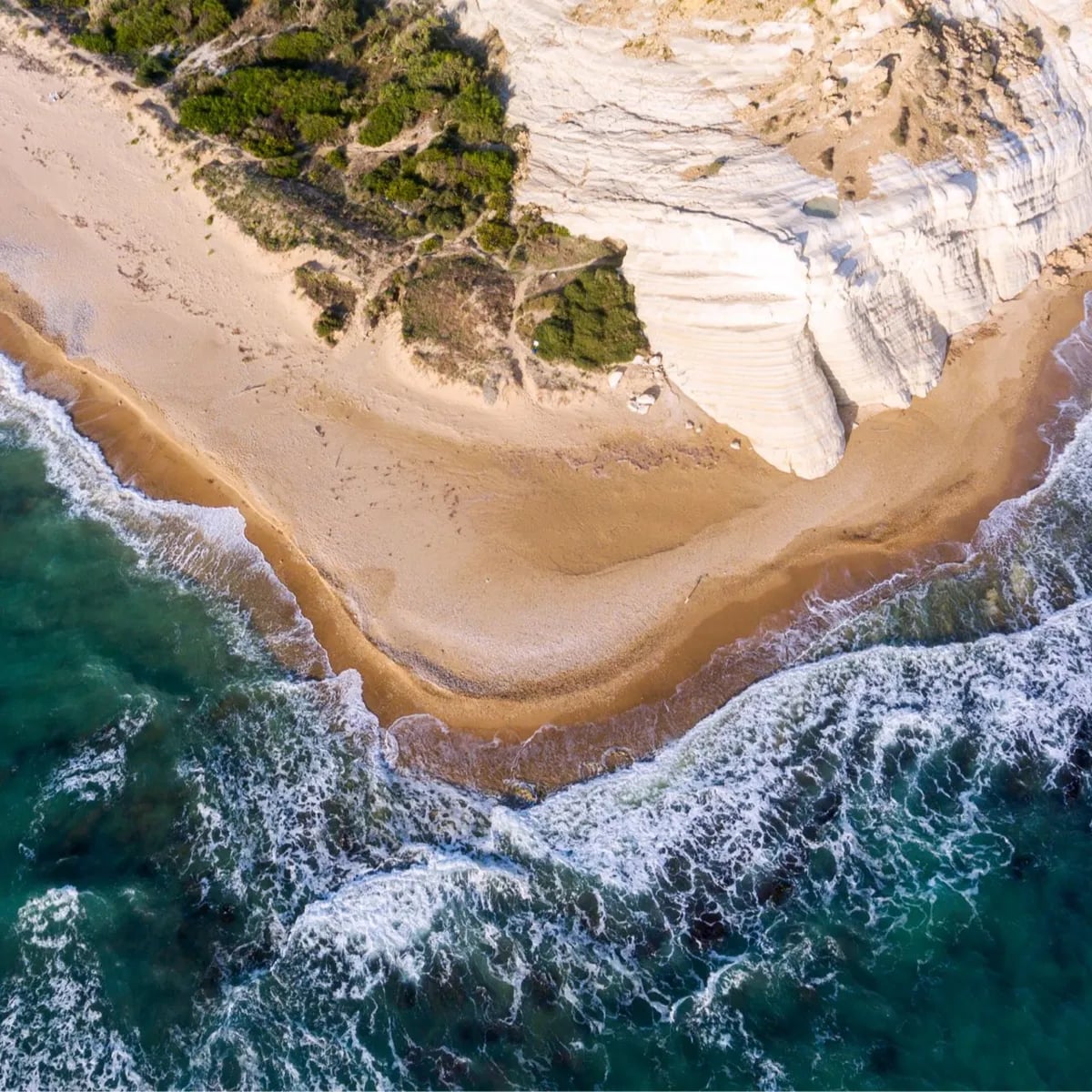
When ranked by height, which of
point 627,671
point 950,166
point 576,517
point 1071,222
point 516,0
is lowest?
point 627,671

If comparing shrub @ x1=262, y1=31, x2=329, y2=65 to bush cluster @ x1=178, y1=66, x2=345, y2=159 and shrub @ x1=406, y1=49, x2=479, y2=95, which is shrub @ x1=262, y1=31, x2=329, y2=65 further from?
shrub @ x1=406, y1=49, x2=479, y2=95

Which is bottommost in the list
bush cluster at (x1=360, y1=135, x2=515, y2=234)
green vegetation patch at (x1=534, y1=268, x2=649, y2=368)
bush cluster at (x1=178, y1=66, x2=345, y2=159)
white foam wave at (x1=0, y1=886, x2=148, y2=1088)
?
white foam wave at (x1=0, y1=886, x2=148, y2=1088)

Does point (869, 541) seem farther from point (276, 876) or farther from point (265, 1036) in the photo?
point (265, 1036)

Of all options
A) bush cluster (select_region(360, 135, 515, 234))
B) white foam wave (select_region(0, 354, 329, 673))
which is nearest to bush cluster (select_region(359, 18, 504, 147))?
bush cluster (select_region(360, 135, 515, 234))

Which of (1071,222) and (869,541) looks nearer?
(869,541)

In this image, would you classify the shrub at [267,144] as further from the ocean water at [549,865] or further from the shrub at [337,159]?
the ocean water at [549,865]

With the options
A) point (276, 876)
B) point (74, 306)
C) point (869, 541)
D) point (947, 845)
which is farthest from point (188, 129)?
point (947, 845)
